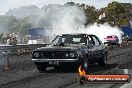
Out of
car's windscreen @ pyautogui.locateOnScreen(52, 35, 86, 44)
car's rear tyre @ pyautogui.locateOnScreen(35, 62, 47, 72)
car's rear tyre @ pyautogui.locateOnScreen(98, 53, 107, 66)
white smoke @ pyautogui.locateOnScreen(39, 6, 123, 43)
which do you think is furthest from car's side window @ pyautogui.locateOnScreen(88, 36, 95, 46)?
white smoke @ pyautogui.locateOnScreen(39, 6, 123, 43)

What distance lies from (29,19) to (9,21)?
1943 centimetres

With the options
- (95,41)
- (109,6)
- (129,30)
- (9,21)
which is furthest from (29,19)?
(95,41)

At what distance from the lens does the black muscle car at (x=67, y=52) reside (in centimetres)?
1396

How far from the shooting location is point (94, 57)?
1590cm

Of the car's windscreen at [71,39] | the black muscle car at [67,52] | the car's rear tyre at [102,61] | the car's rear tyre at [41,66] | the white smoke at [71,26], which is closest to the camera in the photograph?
the black muscle car at [67,52]

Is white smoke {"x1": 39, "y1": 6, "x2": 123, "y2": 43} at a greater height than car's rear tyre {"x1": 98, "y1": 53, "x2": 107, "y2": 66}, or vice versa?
white smoke {"x1": 39, "y1": 6, "x2": 123, "y2": 43}

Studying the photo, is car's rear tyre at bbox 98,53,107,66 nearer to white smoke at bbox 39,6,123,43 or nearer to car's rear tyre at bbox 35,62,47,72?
car's rear tyre at bbox 35,62,47,72

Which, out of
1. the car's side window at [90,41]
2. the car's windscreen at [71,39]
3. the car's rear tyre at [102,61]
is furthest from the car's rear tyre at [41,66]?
the car's rear tyre at [102,61]

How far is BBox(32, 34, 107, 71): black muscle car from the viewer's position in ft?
45.8

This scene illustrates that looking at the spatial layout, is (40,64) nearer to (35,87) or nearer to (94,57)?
(94,57)

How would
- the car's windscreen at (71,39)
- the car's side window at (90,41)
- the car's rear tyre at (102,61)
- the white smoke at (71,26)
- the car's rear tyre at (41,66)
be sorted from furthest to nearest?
the white smoke at (71,26), the car's rear tyre at (102,61), the car's side window at (90,41), the car's windscreen at (71,39), the car's rear tyre at (41,66)

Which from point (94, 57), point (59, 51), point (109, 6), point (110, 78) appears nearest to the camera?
point (110, 78)

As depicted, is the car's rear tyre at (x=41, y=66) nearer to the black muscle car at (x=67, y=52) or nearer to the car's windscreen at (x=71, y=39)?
the black muscle car at (x=67, y=52)

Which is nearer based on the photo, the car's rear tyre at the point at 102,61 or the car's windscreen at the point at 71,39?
the car's windscreen at the point at 71,39
